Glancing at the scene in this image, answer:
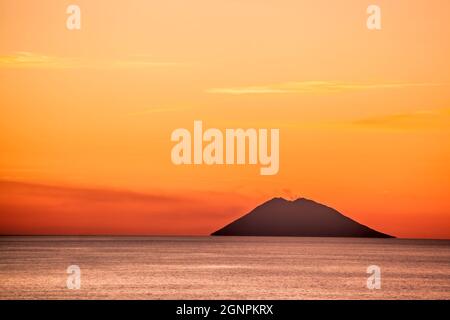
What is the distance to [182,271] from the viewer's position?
62.0 m

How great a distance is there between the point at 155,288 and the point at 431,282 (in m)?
20.6

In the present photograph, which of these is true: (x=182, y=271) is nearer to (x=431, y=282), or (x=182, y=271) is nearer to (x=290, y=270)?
(x=290, y=270)

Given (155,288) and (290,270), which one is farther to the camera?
(290,270)

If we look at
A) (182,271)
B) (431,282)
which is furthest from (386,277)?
(182,271)
